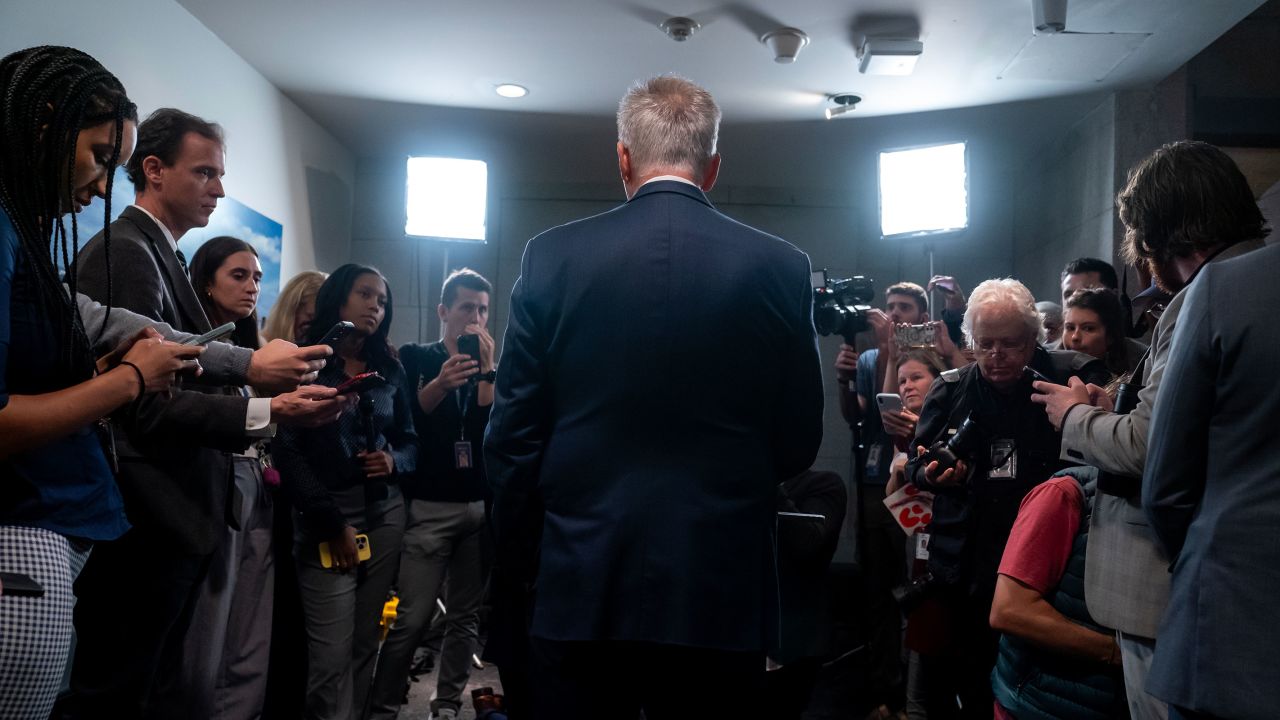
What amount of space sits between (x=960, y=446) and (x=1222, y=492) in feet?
3.97

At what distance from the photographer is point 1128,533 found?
1.40 meters

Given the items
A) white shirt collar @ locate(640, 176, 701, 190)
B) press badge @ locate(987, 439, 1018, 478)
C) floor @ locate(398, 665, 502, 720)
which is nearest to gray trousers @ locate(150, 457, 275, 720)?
floor @ locate(398, 665, 502, 720)

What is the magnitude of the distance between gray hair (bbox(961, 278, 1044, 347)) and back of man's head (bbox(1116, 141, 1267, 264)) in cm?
91

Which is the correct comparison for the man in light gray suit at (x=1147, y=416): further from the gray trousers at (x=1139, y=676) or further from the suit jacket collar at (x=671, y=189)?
the suit jacket collar at (x=671, y=189)

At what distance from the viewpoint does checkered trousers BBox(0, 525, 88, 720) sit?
1052 mm

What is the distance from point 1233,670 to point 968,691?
143 centimetres

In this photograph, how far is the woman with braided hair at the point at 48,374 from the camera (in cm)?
109

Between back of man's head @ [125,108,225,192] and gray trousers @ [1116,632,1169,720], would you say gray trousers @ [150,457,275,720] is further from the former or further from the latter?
gray trousers @ [1116,632,1169,720]

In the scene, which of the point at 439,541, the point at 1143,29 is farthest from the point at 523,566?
the point at 1143,29

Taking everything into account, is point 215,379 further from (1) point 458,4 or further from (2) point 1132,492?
(1) point 458,4

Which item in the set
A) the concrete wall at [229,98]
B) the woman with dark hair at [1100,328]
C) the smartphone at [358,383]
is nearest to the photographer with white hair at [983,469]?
the woman with dark hair at [1100,328]

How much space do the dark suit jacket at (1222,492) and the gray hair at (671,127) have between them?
28.8 inches

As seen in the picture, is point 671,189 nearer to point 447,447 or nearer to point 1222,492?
point 1222,492

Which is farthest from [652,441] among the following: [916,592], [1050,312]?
[1050,312]
